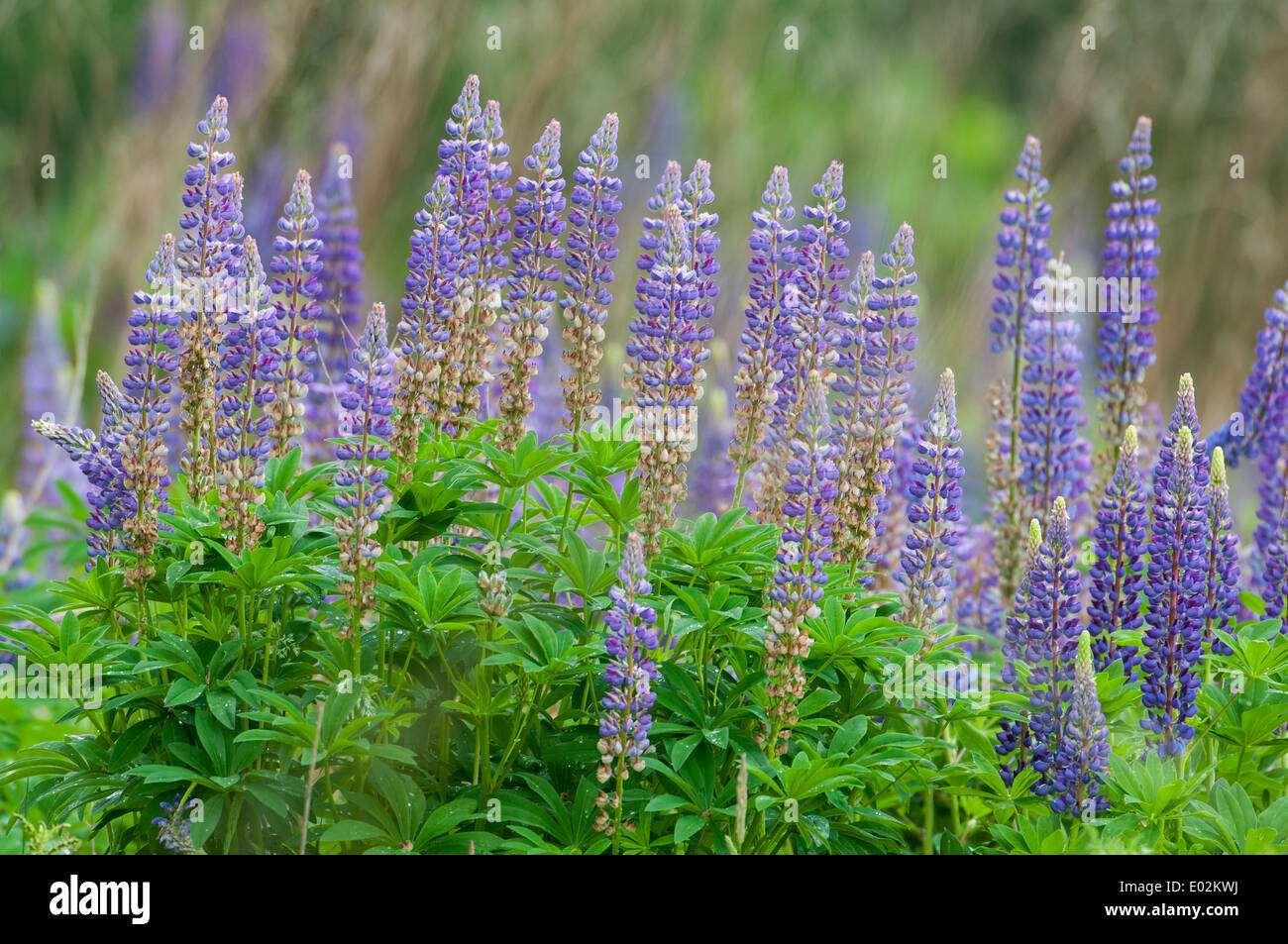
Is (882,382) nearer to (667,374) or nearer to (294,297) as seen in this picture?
(667,374)

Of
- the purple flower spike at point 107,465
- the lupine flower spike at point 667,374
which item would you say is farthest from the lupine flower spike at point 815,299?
the purple flower spike at point 107,465

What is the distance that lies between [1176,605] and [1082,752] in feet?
1.51

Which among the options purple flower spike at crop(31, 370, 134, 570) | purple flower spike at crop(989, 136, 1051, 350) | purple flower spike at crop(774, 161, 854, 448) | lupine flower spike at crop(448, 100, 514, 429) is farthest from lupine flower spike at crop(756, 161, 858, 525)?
purple flower spike at crop(31, 370, 134, 570)

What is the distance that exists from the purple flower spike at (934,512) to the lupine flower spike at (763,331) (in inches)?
13.8

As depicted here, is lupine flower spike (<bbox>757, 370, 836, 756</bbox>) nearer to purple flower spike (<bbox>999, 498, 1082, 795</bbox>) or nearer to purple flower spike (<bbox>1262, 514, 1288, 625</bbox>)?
purple flower spike (<bbox>999, 498, 1082, 795</bbox>)

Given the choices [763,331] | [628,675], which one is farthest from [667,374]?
[628,675]

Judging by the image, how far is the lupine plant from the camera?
272 cm

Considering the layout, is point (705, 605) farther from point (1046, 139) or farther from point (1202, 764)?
point (1046, 139)

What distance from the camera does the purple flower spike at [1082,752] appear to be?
9.23 feet

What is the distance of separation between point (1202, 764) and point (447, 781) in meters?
1.65

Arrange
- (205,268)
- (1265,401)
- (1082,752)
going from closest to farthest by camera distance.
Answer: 1. (1082,752)
2. (205,268)
3. (1265,401)

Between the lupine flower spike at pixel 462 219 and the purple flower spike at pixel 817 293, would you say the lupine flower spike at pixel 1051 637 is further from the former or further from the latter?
the lupine flower spike at pixel 462 219

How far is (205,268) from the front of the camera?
2977 mm

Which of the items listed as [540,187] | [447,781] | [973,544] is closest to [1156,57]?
[973,544]
